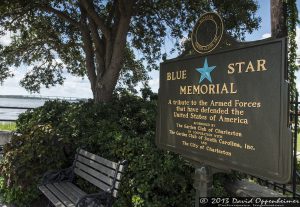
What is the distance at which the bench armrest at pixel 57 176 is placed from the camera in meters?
5.38

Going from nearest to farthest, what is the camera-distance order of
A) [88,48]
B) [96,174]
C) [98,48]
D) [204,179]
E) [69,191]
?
[204,179]
[96,174]
[69,191]
[98,48]
[88,48]

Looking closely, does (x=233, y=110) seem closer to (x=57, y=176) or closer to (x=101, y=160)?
(x=101, y=160)

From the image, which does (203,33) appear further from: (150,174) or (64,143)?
(64,143)

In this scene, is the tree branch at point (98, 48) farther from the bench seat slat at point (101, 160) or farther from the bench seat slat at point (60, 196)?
the bench seat slat at point (60, 196)

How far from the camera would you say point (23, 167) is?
5539 millimetres

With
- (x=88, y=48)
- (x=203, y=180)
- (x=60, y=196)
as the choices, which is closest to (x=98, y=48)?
(x=88, y=48)

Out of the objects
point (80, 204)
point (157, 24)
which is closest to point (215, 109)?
point (80, 204)

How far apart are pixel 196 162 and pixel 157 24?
8.17 m

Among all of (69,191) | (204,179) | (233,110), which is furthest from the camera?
(69,191)

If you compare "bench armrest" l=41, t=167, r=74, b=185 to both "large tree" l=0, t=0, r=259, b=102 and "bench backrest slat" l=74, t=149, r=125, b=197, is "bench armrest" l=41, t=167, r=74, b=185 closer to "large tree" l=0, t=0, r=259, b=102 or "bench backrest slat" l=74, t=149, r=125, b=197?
"bench backrest slat" l=74, t=149, r=125, b=197

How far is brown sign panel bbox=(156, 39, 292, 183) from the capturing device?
2445mm

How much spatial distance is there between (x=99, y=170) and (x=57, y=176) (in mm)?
1092

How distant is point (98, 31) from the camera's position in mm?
11211

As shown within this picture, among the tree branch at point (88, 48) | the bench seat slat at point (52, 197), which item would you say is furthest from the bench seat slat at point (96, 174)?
the tree branch at point (88, 48)
